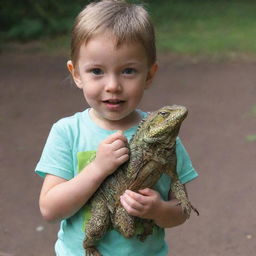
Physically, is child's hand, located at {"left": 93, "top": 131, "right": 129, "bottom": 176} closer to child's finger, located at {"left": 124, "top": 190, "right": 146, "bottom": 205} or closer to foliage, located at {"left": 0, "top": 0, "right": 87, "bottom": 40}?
child's finger, located at {"left": 124, "top": 190, "right": 146, "bottom": 205}

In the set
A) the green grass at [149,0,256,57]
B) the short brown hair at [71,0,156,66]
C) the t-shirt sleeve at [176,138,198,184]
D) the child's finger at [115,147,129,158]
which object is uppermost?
the short brown hair at [71,0,156,66]

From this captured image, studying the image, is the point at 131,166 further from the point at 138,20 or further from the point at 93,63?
the point at 138,20

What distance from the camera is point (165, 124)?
Answer: 7.09 ft

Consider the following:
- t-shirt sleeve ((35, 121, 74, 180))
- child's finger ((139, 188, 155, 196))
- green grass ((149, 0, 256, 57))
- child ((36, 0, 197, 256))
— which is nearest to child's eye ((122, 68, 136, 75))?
child ((36, 0, 197, 256))

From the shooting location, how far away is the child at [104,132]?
2.31m

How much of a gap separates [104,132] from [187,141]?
12.8 ft

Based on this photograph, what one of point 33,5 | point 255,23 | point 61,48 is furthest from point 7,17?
point 255,23

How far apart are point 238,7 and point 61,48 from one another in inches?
221

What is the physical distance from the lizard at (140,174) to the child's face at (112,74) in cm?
15

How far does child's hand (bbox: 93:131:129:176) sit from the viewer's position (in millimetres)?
2250

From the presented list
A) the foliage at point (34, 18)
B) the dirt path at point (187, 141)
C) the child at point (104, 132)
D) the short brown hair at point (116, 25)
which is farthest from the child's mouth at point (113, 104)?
the foliage at point (34, 18)

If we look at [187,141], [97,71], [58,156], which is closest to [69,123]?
[58,156]

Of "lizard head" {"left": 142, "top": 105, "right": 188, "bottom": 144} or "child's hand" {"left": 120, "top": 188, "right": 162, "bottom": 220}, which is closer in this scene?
"lizard head" {"left": 142, "top": 105, "right": 188, "bottom": 144}

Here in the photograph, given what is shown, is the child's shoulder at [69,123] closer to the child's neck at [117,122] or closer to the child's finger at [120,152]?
the child's neck at [117,122]
